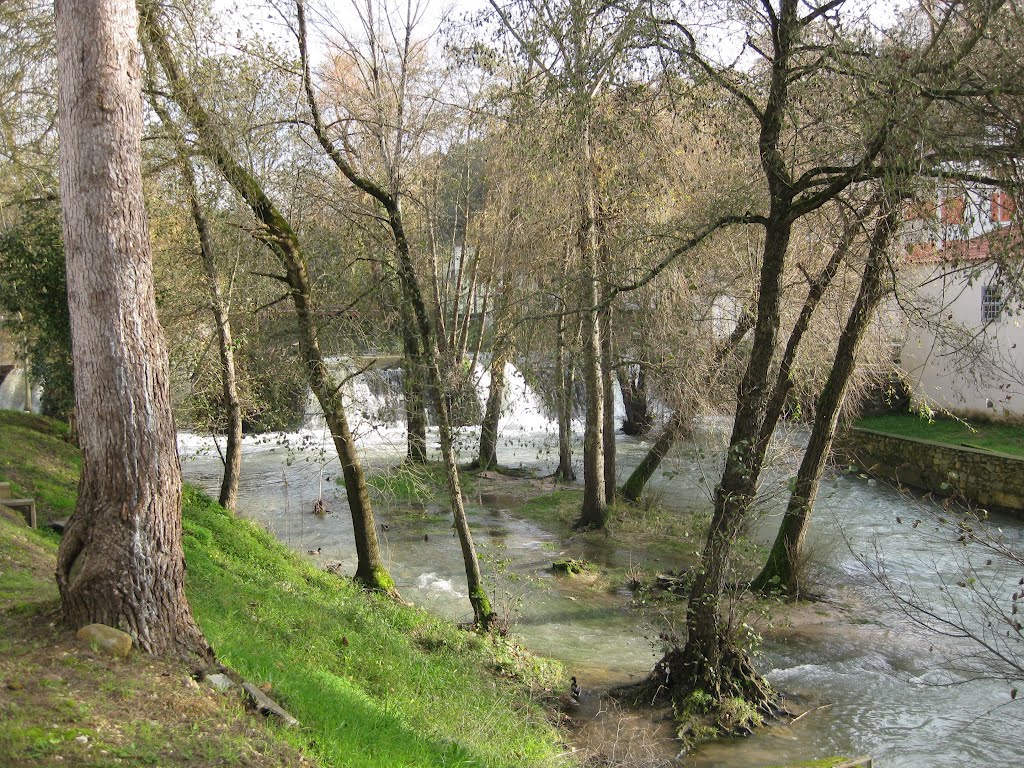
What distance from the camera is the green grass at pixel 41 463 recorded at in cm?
1079

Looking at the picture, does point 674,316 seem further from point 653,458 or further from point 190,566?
point 190,566

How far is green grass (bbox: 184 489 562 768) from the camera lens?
584 centimetres

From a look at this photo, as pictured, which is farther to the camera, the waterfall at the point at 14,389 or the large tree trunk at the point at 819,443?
the waterfall at the point at 14,389

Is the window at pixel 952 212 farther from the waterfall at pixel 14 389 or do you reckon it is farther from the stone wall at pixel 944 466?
the waterfall at pixel 14 389

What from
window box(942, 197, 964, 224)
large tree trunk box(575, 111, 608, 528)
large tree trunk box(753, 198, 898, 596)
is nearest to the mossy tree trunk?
large tree trunk box(575, 111, 608, 528)

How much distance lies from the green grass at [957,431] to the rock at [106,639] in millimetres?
17222

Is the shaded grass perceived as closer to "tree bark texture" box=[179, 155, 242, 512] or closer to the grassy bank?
the grassy bank

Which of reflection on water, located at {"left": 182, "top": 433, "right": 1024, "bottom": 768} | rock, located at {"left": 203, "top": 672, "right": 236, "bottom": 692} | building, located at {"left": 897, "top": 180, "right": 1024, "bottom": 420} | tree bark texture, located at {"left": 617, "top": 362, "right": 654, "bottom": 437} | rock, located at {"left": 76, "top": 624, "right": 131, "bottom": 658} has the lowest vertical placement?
reflection on water, located at {"left": 182, "top": 433, "right": 1024, "bottom": 768}

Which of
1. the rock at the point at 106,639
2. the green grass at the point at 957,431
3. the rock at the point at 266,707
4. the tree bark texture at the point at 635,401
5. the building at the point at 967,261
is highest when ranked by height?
the building at the point at 967,261

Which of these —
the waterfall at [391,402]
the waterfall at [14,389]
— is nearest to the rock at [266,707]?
the waterfall at [391,402]

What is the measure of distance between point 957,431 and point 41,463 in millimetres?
19731

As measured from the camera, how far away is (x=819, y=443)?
11.6 m

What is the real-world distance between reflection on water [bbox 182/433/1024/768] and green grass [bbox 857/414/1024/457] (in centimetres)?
248

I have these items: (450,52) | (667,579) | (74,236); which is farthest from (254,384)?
(74,236)
